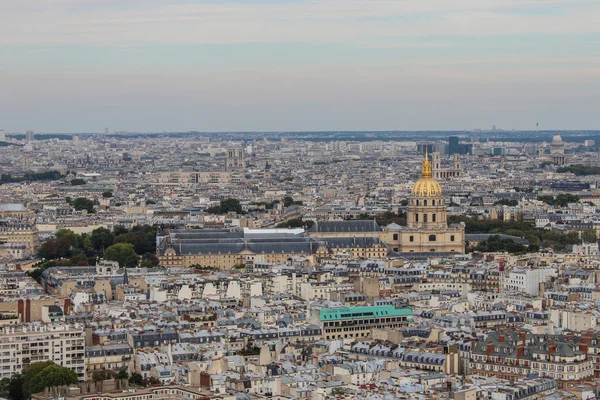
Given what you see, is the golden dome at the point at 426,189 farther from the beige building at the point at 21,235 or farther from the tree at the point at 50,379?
the tree at the point at 50,379

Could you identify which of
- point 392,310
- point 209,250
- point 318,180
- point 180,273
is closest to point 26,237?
point 209,250

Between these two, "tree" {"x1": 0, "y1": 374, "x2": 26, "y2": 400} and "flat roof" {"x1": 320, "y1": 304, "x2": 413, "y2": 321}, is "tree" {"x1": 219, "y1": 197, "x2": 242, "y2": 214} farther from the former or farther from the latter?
"tree" {"x1": 0, "y1": 374, "x2": 26, "y2": 400}

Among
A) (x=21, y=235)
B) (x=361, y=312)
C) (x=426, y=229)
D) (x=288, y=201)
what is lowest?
(x=288, y=201)

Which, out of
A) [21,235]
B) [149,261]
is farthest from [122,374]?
[21,235]

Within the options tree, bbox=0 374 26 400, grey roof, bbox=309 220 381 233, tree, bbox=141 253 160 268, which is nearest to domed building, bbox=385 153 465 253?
grey roof, bbox=309 220 381 233

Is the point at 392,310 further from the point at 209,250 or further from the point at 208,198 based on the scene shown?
the point at 208,198

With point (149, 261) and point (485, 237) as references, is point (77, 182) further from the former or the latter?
point (149, 261)
